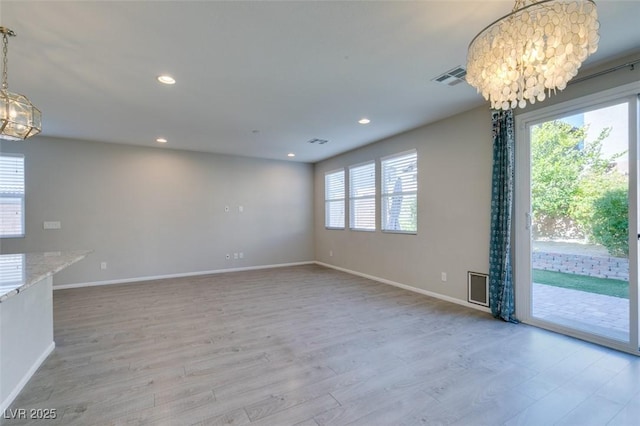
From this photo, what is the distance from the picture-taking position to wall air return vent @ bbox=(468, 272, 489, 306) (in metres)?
3.76

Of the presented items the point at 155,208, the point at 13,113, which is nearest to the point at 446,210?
the point at 13,113

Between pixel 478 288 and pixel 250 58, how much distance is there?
380 centimetres

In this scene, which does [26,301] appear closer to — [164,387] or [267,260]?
[164,387]

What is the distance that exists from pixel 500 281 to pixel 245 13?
374 centimetres

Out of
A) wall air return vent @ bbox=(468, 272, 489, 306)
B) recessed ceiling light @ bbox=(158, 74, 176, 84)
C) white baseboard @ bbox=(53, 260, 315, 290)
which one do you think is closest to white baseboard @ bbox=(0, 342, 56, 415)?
recessed ceiling light @ bbox=(158, 74, 176, 84)

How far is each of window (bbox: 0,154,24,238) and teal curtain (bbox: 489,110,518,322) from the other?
7.23 metres

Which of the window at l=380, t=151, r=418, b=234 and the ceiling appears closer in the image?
the ceiling

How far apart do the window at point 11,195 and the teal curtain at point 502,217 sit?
285 inches

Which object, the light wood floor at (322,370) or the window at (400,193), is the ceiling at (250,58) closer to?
the window at (400,193)

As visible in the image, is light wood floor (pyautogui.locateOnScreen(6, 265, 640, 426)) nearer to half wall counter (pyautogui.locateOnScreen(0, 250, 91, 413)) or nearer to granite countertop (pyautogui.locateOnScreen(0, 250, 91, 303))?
half wall counter (pyautogui.locateOnScreen(0, 250, 91, 413))

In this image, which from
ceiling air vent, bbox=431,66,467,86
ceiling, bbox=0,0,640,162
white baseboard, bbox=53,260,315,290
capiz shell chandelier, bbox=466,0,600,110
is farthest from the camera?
white baseboard, bbox=53,260,315,290

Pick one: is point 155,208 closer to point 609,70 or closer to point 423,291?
point 423,291

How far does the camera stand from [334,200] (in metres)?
7.06

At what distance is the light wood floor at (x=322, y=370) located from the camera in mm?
1874
